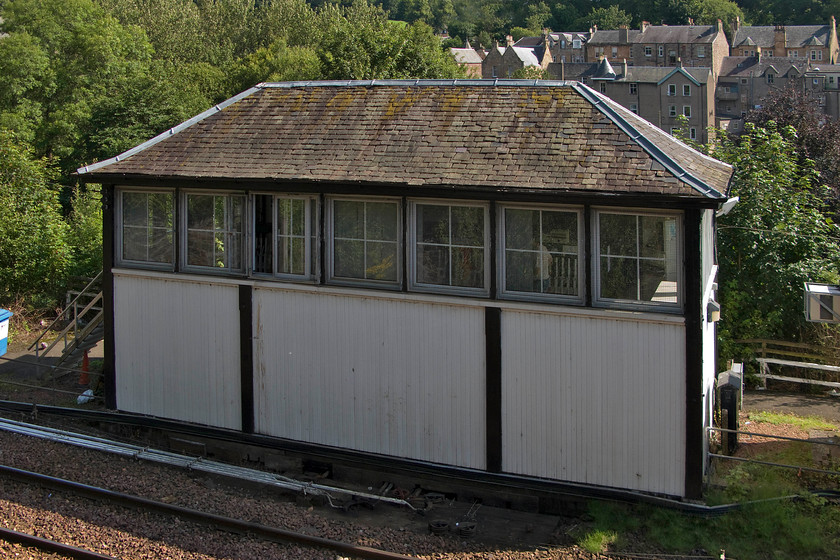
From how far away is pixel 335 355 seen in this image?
11555mm

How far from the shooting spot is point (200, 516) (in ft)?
32.8

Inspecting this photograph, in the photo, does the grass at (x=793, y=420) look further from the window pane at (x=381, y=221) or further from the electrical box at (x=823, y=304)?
the window pane at (x=381, y=221)

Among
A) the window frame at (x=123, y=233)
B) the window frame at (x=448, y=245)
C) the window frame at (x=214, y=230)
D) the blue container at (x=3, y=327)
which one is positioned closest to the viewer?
the window frame at (x=448, y=245)

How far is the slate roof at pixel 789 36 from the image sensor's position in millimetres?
105188

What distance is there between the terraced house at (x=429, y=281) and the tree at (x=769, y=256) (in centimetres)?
485

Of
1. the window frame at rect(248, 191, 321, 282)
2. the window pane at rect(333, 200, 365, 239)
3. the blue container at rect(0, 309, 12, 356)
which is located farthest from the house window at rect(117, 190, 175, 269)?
the blue container at rect(0, 309, 12, 356)

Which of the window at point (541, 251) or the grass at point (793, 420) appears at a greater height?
the window at point (541, 251)

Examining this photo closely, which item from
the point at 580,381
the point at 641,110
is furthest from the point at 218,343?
the point at 641,110

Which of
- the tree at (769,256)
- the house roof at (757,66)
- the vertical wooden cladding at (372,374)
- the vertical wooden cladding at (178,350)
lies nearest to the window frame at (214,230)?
the vertical wooden cladding at (178,350)

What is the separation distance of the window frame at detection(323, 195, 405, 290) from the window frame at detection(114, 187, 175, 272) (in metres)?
2.42

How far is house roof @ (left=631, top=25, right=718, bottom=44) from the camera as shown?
326 feet

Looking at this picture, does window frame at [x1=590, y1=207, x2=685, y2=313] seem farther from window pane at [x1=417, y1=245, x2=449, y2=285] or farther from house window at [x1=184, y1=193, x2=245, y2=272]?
house window at [x1=184, y1=193, x2=245, y2=272]

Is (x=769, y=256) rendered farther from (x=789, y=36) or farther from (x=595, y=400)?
(x=789, y=36)

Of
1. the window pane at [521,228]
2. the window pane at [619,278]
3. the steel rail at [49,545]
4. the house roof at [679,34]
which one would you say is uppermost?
the house roof at [679,34]
